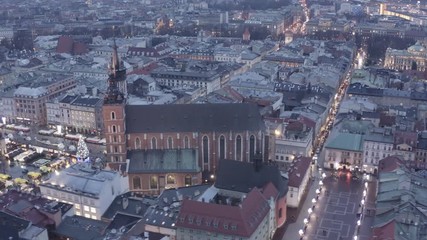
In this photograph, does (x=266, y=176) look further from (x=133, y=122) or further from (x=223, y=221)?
(x=133, y=122)

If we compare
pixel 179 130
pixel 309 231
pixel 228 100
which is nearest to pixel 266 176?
pixel 309 231

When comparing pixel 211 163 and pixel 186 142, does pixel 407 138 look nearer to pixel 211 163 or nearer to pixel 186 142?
pixel 211 163

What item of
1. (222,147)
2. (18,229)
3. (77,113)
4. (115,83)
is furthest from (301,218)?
(77,113)

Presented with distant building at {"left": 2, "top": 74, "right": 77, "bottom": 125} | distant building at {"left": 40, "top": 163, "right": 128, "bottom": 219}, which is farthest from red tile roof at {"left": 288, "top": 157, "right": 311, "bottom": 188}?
distant building at {"left": 2, "top": 74, "right": 77, "bottom": 125}

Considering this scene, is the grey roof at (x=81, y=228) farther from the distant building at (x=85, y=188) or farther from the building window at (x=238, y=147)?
the building window at (x=238, y=147)

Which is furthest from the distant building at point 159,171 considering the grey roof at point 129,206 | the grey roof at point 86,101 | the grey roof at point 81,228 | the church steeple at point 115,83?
the grey roof at point 86,101

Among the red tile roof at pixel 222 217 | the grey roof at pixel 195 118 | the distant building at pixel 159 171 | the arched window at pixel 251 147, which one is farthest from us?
the arched window at pixel 251 147
